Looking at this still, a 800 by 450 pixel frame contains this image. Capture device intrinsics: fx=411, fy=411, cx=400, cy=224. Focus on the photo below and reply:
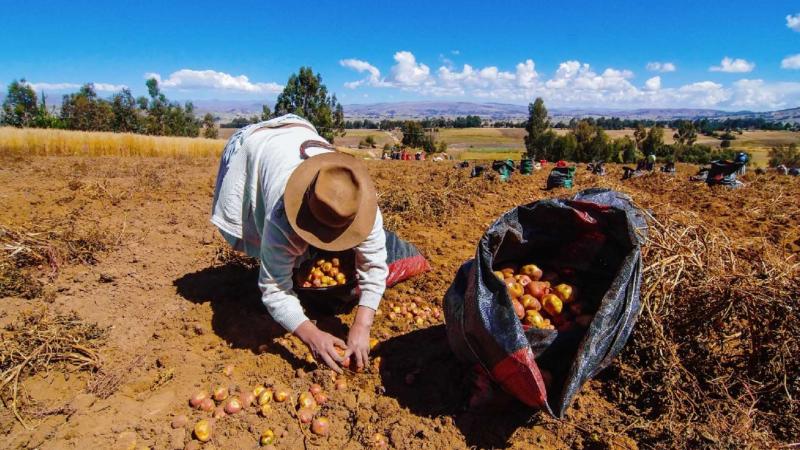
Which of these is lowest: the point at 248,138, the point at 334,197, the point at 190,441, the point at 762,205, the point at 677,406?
the point at 190,441

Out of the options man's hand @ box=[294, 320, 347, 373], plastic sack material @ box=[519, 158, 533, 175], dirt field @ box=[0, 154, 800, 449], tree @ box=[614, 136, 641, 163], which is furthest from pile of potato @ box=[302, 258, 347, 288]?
tree @ box=[614, 136, 641, 163]

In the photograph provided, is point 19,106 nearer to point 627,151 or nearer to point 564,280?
point 564,280

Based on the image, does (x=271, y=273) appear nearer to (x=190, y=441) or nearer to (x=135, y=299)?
(x=190, y=441)

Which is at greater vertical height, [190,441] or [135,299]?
[135,299]

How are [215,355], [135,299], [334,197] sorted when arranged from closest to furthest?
[334,197]
[215,355]
[135,299]

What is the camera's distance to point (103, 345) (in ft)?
9.61

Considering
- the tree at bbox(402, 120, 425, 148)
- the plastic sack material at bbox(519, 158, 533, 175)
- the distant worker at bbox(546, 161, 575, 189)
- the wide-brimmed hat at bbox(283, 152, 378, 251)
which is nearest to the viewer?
the wide-brimmed hat at bbox(283, 152, 378, 251)

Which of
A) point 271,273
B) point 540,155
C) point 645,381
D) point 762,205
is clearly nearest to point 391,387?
point 271,273

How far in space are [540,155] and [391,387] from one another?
5273 centimetres

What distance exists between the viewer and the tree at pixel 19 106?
35.7 metres

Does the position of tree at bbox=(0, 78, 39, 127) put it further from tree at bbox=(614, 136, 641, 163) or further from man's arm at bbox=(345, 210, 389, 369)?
tree at bbox=(614, 136, 641, 163)

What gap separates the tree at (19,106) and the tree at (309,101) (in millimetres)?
22170

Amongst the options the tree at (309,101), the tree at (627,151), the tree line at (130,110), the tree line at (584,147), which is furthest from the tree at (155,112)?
the tree at (627,151)

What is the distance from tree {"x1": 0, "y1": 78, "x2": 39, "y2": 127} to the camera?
35688mm
